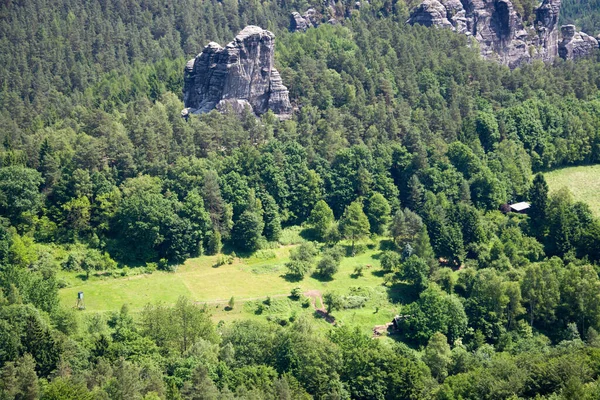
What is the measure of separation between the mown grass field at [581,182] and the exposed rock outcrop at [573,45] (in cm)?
4844

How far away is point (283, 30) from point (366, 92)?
3758cm

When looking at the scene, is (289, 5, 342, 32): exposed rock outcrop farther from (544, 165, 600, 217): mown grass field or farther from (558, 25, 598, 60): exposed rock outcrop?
(544, 165, 600, 217): mown grass field

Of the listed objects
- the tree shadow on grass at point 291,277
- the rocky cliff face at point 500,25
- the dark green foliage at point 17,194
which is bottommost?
the tree shadow on grass at point 291,277

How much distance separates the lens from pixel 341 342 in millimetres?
73562

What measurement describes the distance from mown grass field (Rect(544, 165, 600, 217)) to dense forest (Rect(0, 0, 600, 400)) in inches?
88.4

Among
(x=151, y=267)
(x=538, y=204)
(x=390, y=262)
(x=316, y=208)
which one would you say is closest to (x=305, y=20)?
(x=316, y=208)

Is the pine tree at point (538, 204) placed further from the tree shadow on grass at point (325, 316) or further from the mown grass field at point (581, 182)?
the tree shadow on grass at point (325, 316)

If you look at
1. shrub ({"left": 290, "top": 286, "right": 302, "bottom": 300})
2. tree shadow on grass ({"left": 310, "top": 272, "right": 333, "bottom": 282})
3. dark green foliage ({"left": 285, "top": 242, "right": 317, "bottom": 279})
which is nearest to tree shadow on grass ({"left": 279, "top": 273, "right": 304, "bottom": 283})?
dark green foliage ({"left": 285, "top": 242, "right": 317, "bottom": 279})

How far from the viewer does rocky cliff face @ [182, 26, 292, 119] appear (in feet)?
376

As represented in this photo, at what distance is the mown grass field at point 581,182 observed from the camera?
361 feet

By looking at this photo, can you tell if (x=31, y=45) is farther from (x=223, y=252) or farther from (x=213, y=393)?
(x=213, y=393)

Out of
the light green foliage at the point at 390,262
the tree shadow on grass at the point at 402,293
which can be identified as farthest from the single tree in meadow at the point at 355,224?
the tree shadow on grass at the point at 402,293

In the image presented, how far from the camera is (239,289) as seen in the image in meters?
87.6

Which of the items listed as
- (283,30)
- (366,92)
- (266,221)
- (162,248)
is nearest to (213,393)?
(162,248)
